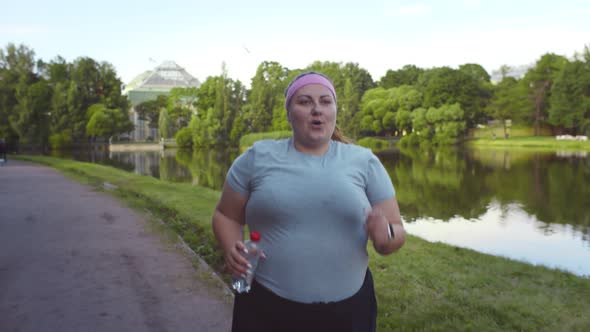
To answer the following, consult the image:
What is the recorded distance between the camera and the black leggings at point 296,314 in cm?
192

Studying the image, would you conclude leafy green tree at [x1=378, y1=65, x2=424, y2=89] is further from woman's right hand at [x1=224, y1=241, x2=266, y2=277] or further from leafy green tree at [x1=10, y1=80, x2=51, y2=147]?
woman's right hand at [x1=224, y1=241, x2=266, y2=277]

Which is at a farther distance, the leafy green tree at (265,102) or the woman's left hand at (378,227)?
the leafy green tree at (265,102)

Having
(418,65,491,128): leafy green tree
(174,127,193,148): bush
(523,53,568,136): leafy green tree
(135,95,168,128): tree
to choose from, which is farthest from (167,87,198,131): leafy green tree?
(523,53,568,136): leafy green tree

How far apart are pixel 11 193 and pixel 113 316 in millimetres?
11210

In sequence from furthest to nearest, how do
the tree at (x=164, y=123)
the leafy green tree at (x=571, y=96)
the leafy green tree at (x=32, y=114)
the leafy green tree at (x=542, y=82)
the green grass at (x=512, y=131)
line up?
1. the tree at (x=164, y=123)
2. the green grass at (x=512, y=131)
3. the leafy green tree at (x=542, y=82)
4. the leafy green tree at (x=32, y=114)
5. the leafy green tree at (x=571, y=96)

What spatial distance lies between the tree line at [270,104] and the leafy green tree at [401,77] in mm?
7972

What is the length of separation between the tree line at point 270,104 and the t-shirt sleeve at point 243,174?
174 feet

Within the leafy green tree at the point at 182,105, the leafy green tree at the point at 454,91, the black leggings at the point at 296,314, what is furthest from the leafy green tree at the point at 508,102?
the black leggings at the point at 296,314

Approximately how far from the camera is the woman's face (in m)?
1.96

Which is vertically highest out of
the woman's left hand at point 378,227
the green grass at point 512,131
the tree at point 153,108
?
the tree at point 153,108

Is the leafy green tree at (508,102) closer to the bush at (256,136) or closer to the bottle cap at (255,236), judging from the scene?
the bush at (256,136)

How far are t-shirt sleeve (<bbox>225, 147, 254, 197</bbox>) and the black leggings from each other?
38 cm

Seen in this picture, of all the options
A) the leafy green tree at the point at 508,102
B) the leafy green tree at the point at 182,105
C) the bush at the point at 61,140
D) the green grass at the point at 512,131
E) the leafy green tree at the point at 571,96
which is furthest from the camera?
the leafy green tree at the point at 182,105

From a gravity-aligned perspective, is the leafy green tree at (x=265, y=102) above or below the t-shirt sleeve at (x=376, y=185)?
above
